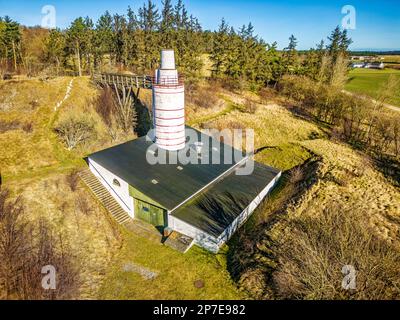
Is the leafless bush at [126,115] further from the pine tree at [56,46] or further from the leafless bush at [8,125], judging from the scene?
the pine tree at [56,46]

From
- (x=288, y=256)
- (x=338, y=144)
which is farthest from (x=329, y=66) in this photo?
(x=288, y=256)

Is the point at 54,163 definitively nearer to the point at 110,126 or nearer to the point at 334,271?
the point at 110,126

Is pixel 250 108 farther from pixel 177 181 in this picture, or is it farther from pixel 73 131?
pixel 73 131

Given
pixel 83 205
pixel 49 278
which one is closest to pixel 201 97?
pixel 83 205

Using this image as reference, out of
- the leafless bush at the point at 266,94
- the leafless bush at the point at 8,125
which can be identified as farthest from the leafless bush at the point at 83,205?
the leafless bush at the point at 266,94

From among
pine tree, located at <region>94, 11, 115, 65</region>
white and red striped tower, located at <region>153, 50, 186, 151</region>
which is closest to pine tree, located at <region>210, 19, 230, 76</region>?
pine tree, located at <region>94, 11, 115, 65</region>

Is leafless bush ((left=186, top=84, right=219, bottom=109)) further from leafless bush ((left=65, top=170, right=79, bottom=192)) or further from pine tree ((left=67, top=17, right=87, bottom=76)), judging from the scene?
leafless bush ((left=65, top=170, right=79, bottom=192))
